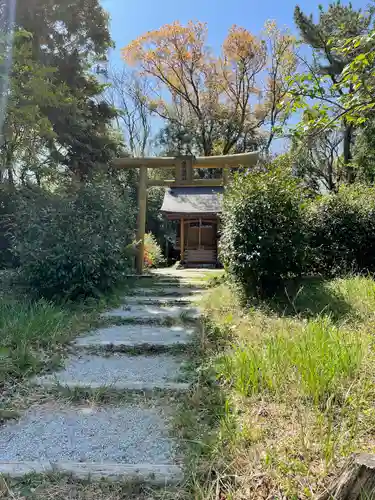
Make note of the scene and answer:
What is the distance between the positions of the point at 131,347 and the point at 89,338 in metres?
0.61

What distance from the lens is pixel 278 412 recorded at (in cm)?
221

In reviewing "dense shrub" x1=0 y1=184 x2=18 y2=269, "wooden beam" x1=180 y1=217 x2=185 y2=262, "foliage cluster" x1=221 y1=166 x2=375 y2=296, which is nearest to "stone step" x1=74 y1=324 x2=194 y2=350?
"foliage cluster" x1=221 y1=166 x2=375 y2=296

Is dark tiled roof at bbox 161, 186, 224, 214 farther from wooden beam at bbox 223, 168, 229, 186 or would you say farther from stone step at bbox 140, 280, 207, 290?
stone step at bbox 140, 280, 207, 290

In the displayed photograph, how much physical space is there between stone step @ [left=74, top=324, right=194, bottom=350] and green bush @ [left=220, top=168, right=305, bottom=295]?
1.52 metres

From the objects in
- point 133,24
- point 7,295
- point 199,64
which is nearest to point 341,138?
point 199,64

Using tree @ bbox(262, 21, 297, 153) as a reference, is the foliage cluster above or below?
below

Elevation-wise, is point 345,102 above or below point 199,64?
below

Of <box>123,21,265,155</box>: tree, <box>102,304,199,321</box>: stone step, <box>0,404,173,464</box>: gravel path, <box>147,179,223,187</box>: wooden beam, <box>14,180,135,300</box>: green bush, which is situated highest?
<box>123,21,265,155</box>: tree

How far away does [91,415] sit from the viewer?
2529 mm

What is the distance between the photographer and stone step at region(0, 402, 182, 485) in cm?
191

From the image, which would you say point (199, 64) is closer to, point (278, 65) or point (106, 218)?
point (278, 65)

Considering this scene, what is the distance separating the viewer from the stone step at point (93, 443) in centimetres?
191

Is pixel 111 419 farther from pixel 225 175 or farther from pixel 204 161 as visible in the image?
pixel 204 161

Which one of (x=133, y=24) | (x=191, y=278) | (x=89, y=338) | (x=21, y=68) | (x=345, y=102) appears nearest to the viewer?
(x=345, y=102)
